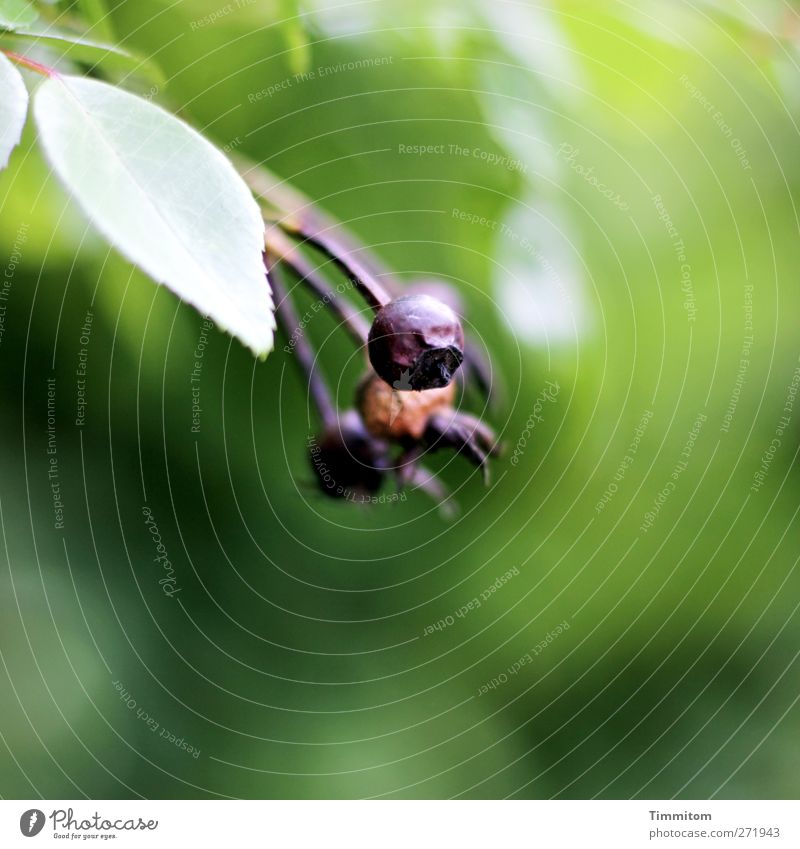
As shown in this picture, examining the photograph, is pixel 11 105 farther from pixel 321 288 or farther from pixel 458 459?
pixel 458 459

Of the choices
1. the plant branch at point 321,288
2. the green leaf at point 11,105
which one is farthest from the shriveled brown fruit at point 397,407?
the green leaf at point 11,105

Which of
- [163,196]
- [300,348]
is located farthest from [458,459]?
[163,196]

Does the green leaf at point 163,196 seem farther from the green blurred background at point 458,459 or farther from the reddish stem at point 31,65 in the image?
the green blurred background at point 458,459

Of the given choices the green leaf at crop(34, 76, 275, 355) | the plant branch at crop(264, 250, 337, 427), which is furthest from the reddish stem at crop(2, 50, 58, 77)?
the plant branch at crop(264, 250, 337, 427)

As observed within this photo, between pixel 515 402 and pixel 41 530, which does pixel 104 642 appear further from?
pixel 515 402

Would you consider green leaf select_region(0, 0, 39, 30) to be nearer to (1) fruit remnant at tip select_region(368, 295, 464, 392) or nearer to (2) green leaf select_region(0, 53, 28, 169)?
(2) green leaf select_region(0, 53, 28, 169)
